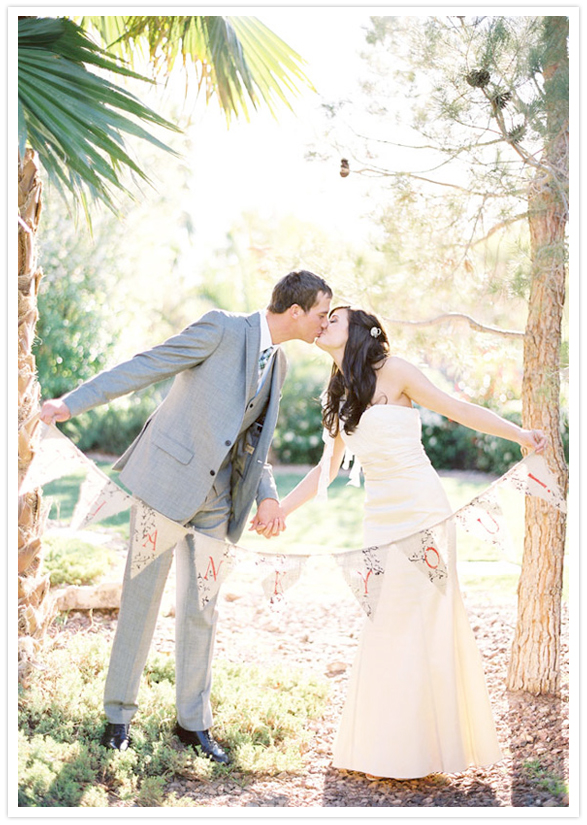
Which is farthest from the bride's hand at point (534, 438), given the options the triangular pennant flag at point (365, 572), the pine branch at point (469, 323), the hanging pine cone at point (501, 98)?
the hanging pine cone at point (501, 98)

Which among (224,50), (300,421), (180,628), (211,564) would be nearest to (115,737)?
(180,628)

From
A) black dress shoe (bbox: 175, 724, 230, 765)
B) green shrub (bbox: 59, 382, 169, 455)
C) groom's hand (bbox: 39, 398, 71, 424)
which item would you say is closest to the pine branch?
groom's hand (bbox: 39, 398, 71, 424)

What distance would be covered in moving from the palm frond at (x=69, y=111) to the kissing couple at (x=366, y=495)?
2.44 ft

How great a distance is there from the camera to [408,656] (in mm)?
2887

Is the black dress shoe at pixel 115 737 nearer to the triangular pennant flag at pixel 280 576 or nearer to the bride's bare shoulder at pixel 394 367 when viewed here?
the triangular pennant flag at pixel 280 576

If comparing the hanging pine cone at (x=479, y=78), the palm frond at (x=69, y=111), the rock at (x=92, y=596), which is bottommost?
the rock at (x=92, y=596)

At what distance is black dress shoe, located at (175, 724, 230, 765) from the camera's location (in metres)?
3.11

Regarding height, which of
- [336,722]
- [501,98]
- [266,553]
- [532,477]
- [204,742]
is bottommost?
[336,722]

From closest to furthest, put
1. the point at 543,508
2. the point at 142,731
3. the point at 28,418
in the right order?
the point at 142,731
the point at 28,418
the point at 543,508

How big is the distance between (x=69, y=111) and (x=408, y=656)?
92.9 inches

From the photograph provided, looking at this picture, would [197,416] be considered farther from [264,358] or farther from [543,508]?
[543,508]

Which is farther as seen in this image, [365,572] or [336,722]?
[336,722]

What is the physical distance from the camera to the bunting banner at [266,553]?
9.04 feet
